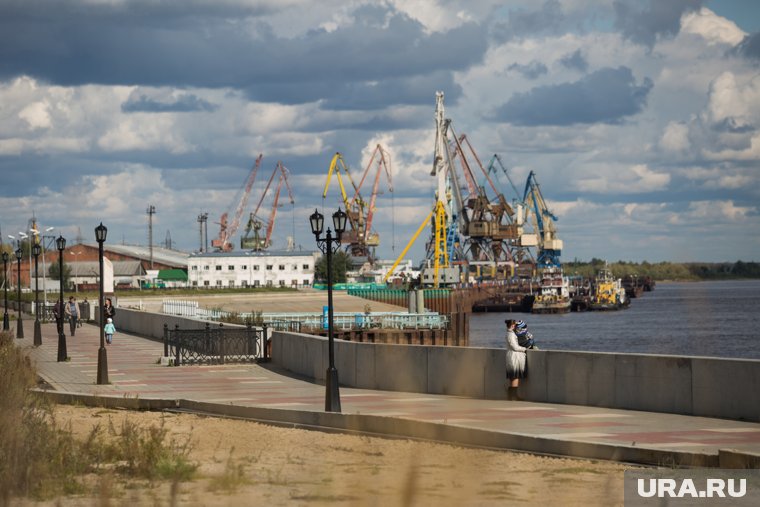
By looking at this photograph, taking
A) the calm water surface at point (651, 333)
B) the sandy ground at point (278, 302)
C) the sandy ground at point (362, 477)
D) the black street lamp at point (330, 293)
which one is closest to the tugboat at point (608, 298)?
the calm water surface at point (651, 333)

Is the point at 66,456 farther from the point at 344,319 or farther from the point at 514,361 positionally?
the point at 344,319

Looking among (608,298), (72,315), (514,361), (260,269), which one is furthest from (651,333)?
(260,269)

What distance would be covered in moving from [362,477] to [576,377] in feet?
32.6

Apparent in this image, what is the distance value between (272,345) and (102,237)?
6.56 m

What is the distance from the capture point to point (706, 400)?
20.4 m

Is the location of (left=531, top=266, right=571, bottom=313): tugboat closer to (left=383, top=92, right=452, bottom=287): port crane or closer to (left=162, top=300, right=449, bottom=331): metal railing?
(left=383, top=92, right=452, bottom=287): port crane

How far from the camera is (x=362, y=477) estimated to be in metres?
13.9

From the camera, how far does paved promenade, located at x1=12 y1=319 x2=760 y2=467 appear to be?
16.3m

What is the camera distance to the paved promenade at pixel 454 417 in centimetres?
1627

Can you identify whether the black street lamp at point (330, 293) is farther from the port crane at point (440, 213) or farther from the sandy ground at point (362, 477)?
the port crane at point (440, 213)

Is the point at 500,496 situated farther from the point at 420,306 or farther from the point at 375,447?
the point at 420,306

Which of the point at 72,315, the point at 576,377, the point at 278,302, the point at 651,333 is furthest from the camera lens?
the point at 278,302

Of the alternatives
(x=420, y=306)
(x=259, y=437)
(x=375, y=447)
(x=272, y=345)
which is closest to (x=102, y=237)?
(x=272, y=345)

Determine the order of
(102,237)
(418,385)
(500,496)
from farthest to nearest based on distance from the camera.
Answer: (102,237) → (418,385) → (500,496)
